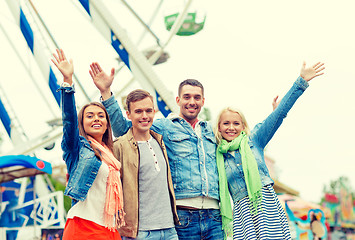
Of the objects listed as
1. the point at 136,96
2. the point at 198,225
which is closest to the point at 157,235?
the point at 198,225

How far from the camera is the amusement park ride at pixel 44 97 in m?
6.61

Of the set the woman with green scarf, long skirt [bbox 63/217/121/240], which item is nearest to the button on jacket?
long skirt [bbox 63/217/121/240]

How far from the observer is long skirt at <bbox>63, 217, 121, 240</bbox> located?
2605 mm

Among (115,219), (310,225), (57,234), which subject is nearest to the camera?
(115,219)

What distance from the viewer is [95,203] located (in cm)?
274

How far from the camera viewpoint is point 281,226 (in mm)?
3229

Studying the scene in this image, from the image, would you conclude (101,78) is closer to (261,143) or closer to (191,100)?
(191,100)

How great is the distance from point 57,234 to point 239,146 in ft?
16.8

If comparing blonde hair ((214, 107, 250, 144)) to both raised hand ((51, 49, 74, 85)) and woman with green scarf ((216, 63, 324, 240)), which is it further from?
raised hand ((51, 49, 74, 85))

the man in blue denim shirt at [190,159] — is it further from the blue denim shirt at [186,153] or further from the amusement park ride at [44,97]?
the amusement park ride at [44,97]

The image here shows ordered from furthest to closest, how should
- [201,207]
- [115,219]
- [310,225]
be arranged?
1. [310,225]
2. [201,207]
3. [115,219]

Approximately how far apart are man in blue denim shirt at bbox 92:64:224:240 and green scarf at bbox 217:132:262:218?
0.14 ft

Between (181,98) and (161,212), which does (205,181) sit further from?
(181,98)

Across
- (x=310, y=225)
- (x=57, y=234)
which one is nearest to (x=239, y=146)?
(x=57, y=234)
